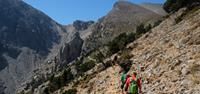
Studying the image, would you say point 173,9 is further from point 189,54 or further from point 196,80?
point 196,80

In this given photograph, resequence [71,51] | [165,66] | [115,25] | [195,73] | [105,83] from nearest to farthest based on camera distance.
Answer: [195,73] < [165,66] < [105,83] < [71,51] < [115,25]

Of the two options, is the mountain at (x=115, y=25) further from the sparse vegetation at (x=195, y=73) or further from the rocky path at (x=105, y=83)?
the sparse vegetation at (x=195, y=73)

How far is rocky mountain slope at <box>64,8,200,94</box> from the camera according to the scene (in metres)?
24.7

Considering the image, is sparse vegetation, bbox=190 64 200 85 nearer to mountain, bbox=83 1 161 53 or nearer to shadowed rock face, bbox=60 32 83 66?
shadowed rock face, bbox=60 32 83 66

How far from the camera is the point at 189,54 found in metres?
30.0

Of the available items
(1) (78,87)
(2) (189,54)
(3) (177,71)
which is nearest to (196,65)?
(3) (177,71)

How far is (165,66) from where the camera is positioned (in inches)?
1195

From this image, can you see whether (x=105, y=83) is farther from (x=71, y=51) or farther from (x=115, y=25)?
(x=115, y=25)

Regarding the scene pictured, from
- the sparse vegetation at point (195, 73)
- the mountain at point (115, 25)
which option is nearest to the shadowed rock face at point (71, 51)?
the mountain at point (115, 25)

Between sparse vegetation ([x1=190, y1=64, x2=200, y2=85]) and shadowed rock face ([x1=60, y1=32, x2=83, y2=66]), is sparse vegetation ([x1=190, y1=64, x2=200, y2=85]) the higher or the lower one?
the lower one

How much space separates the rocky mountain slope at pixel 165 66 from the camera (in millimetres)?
24688

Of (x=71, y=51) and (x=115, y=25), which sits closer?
(x=71, y=51)

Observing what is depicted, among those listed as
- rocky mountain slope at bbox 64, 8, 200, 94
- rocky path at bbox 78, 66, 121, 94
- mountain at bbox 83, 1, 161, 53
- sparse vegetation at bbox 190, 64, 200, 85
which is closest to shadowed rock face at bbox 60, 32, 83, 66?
mountain at bbox 83, 1, 161, 53

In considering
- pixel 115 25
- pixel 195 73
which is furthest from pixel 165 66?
pixel 115 25
